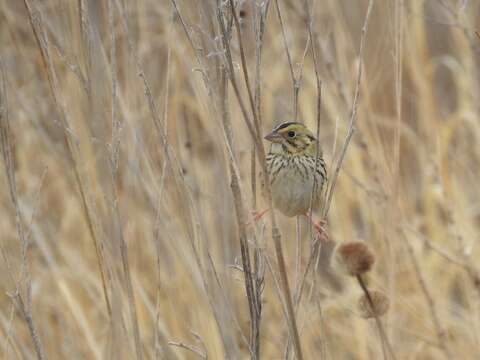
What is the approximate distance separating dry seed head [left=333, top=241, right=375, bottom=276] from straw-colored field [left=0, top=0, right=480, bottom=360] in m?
0.14

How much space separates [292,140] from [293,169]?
0.32ft

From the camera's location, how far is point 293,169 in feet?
8.68

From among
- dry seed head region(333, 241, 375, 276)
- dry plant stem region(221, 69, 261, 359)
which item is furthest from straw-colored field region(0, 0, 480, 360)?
dry seed head region(333, 241, 375, 276)

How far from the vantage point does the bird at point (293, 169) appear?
8.40 feet

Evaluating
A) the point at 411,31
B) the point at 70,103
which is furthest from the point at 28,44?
the point at 411,31

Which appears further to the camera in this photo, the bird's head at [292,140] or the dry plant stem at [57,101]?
the bird's head at [292,140]

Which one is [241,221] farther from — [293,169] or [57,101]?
[293,169]

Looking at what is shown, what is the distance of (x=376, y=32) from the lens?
14.7 ft

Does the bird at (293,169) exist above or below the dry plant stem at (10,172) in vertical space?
above

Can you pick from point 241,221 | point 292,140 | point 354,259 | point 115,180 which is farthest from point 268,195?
point 292,140

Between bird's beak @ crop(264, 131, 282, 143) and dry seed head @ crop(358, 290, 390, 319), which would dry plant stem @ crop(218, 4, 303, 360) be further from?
bird's beak @ crop(264, 131, 282, 143)

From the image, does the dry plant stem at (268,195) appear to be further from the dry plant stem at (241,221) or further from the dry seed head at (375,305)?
the dry seed head at (375,305)

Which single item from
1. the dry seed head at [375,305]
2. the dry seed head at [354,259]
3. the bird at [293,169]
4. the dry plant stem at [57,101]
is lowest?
the dry seed head at [375,305]

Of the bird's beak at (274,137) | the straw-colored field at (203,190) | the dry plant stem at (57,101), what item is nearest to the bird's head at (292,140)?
the bird's beak at (274,137)
